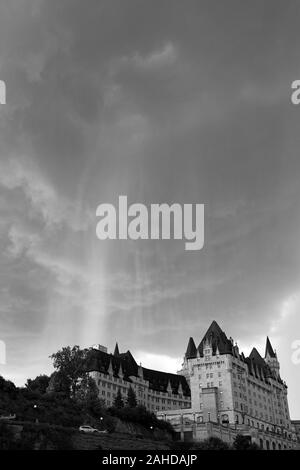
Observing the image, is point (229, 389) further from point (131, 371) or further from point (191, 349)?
point (131, 371)

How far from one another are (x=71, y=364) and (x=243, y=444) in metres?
36.1

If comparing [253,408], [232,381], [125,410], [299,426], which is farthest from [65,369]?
[299,426]

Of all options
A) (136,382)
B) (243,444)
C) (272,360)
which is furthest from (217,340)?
(243,444)

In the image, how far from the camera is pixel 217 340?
136 meters

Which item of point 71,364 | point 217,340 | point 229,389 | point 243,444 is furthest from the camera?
point 217,340

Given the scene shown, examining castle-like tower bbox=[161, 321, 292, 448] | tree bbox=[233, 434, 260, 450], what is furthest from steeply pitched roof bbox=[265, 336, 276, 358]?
tree bbox=[233, 434, 260, 450]

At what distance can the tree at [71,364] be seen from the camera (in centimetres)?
10256

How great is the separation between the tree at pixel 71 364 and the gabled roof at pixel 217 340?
40175 millimetres

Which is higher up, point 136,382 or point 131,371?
point 131,371

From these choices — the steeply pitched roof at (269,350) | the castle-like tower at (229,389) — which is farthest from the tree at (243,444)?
the steeply pitched roof at (269,350)

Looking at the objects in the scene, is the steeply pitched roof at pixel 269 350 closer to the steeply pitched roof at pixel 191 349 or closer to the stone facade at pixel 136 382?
the stone facade at pixel 136 382

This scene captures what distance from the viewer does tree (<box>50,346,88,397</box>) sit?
103 meters
